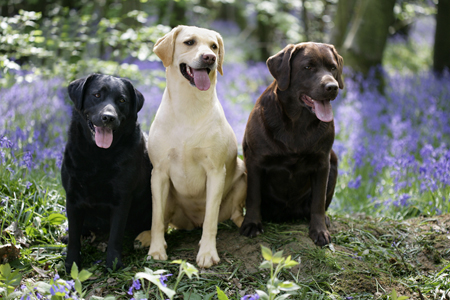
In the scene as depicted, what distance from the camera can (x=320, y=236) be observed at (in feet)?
10.5

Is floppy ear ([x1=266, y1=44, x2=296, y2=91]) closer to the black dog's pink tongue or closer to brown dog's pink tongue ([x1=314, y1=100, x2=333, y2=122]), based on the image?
brown dog's pink tongue ([x1=314, y1=100, x2=333, y2=122])

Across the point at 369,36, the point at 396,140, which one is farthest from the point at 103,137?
the point at 369,36

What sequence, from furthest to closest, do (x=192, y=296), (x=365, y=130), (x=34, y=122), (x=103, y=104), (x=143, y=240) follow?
(x=365, y=130) < (x=34, y=122) < (x=143, y=240) < (x=103, y=104) < (x=192, y=296)

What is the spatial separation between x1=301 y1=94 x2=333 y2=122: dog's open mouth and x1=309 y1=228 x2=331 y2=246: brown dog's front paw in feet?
2.86

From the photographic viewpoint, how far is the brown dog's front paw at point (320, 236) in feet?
10.4

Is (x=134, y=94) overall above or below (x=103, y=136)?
above

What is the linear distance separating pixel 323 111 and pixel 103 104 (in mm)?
1495

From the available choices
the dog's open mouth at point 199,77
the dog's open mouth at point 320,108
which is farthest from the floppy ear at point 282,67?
the dog's open mouth at point 199,77

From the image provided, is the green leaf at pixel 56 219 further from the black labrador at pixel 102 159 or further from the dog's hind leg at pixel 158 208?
the dog's hind leg at pixel 158 208

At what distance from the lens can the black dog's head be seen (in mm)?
2645

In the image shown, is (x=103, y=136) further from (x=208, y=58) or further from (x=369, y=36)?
(x=369, y=36)

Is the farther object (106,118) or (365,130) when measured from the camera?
(365,130)

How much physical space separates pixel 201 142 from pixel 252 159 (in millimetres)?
515

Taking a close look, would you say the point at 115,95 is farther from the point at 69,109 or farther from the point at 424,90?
the point at 424,90
